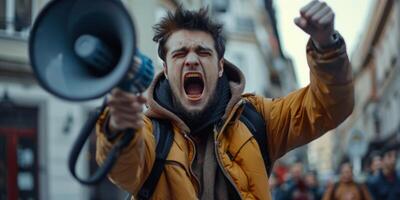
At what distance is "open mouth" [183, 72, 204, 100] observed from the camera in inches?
132

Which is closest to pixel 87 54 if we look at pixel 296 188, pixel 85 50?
pixel 85 50

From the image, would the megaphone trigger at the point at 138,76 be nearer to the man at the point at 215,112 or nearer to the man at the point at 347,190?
the man at the point at 215,112

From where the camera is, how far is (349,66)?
3066 mm

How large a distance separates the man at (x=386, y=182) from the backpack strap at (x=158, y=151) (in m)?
7.85

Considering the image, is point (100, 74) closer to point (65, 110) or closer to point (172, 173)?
point (172, 173)

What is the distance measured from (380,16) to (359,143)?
30.0m

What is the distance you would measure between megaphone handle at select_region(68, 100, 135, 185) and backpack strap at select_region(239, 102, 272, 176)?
0.84 m

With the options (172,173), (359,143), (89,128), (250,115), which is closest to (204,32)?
(250,115)

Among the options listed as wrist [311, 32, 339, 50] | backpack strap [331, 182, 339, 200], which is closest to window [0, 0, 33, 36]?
backpack strap [331, 182, 339, 200]

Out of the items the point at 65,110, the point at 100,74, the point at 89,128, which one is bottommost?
the point at 65,110

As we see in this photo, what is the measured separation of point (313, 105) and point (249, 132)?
302mm

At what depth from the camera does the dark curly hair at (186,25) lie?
11.5 feet

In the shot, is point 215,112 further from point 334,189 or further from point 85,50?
point 334,189

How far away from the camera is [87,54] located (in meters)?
2.61
